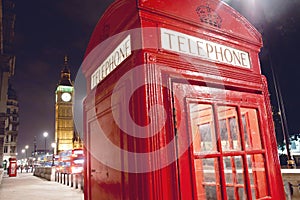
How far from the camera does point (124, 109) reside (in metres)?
1.99

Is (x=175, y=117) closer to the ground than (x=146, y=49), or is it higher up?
closer to the ground

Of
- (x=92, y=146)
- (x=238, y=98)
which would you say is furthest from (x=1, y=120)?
(x=238, y=98)

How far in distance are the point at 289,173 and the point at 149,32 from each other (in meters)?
4.90

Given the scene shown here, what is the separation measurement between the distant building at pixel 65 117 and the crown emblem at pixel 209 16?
58.3m

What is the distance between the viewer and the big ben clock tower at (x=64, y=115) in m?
56.7

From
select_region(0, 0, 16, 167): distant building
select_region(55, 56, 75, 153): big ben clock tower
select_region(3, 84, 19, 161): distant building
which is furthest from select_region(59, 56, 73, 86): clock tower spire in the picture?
select_region(0, 0, 16, 167): distant building

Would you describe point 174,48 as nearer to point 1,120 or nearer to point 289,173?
point 289,173

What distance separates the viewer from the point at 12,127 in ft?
226

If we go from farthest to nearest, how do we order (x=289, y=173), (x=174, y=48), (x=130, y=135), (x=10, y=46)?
(x=10, y=46) < (x=289, y=173) < (x=174, y=48) < (x=130, y=135)

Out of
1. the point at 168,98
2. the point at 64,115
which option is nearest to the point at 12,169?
the point at 168,98

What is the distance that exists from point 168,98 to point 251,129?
1.23 m

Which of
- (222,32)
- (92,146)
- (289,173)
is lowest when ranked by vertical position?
(289,173)

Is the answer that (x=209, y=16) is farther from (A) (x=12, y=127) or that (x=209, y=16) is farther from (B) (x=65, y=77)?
(A) (x=12, y=127)

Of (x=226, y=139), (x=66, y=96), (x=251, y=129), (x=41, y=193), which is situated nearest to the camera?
(x=251, y=129)
